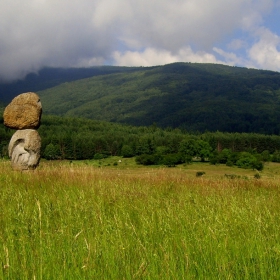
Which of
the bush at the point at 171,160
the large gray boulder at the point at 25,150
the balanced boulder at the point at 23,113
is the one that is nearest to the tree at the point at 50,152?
the bush at the point at 171,160

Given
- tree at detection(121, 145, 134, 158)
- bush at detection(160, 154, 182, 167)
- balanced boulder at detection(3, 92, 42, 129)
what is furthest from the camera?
tree at detection(121, 145, 134, 158)

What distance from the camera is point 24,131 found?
15359 millimetres

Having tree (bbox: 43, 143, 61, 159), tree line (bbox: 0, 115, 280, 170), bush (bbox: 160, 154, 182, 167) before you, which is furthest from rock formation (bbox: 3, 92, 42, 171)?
bush (bbox: 160, 154, 182, 167)

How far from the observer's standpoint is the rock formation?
14742 millimetres

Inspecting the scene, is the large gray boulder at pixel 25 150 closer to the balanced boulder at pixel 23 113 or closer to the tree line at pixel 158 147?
the balanced boulder at pixel 23 113

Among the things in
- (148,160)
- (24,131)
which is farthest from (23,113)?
(148,160)

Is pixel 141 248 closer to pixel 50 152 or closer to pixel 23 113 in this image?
pixel 23 113

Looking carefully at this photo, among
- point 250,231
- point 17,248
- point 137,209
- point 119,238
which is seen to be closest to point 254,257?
point 250,231

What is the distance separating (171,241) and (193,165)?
12767 centimetres

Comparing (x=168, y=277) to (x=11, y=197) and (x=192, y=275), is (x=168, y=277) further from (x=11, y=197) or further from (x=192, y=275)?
(x=11, y=197)

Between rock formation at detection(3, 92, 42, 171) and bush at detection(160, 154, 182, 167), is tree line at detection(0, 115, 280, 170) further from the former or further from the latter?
rock formation at detection(3, 92, 42, 171)

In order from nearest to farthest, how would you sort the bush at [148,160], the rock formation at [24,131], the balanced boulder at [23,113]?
the rock formation at [24,131]
the balanced boulder at [23,113]
the bush at [148,160]

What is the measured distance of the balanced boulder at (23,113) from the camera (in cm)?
1545

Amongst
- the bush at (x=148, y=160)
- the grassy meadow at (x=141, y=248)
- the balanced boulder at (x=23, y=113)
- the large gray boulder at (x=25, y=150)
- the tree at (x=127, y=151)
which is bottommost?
the bush at (x=148, y=160)
